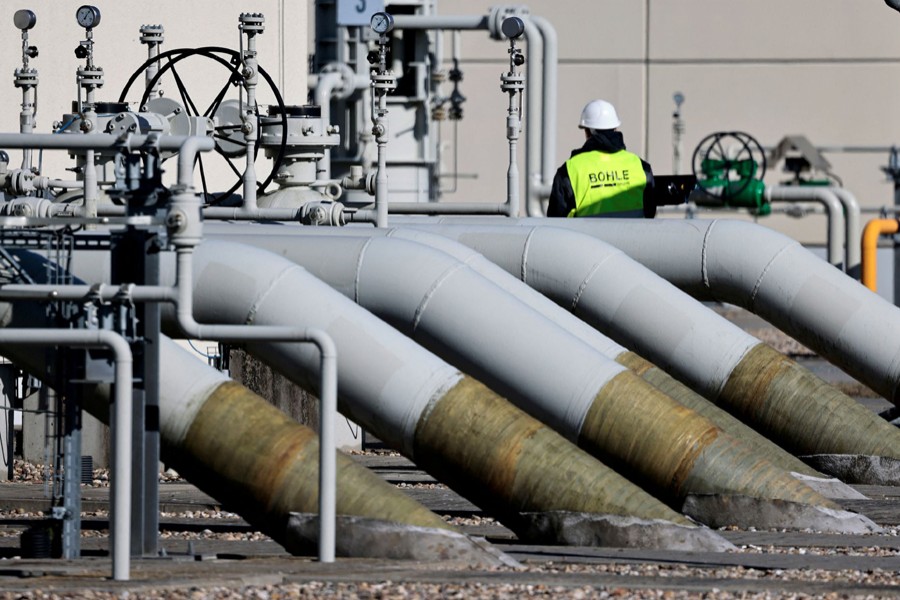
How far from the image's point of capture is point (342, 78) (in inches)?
803

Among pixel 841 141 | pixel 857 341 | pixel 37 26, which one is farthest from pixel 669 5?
pixel 857 341

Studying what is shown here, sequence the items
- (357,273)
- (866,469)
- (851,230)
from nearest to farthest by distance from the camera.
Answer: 1. (357,273)
2. (866,469)
3. (851,230)

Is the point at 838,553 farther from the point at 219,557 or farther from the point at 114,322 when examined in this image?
the point at 114,322

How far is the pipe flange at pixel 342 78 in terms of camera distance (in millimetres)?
20469

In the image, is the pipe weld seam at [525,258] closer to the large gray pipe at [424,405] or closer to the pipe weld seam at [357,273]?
the pipe weld seam at [357,273]

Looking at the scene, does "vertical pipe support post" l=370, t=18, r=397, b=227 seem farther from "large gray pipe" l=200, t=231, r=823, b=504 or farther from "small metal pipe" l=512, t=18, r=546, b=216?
"small metal pipe" l=512, t=18, r=546, b=216

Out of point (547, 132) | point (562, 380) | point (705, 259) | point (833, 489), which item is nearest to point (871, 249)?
point (547, 132)

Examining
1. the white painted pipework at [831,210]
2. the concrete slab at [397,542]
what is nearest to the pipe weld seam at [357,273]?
the concrete slab at [397,542]

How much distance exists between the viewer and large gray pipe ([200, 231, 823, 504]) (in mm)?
8656

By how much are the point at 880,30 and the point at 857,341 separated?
18604 mm

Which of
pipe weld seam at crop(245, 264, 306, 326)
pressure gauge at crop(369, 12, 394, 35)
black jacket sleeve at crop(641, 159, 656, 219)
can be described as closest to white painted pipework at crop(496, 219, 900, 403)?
black jacket sleeve at crop(641, 159, 656, 219)

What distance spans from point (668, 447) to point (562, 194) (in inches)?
155

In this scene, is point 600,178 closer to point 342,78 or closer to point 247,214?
point 247,214

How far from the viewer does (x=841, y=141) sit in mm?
29344
